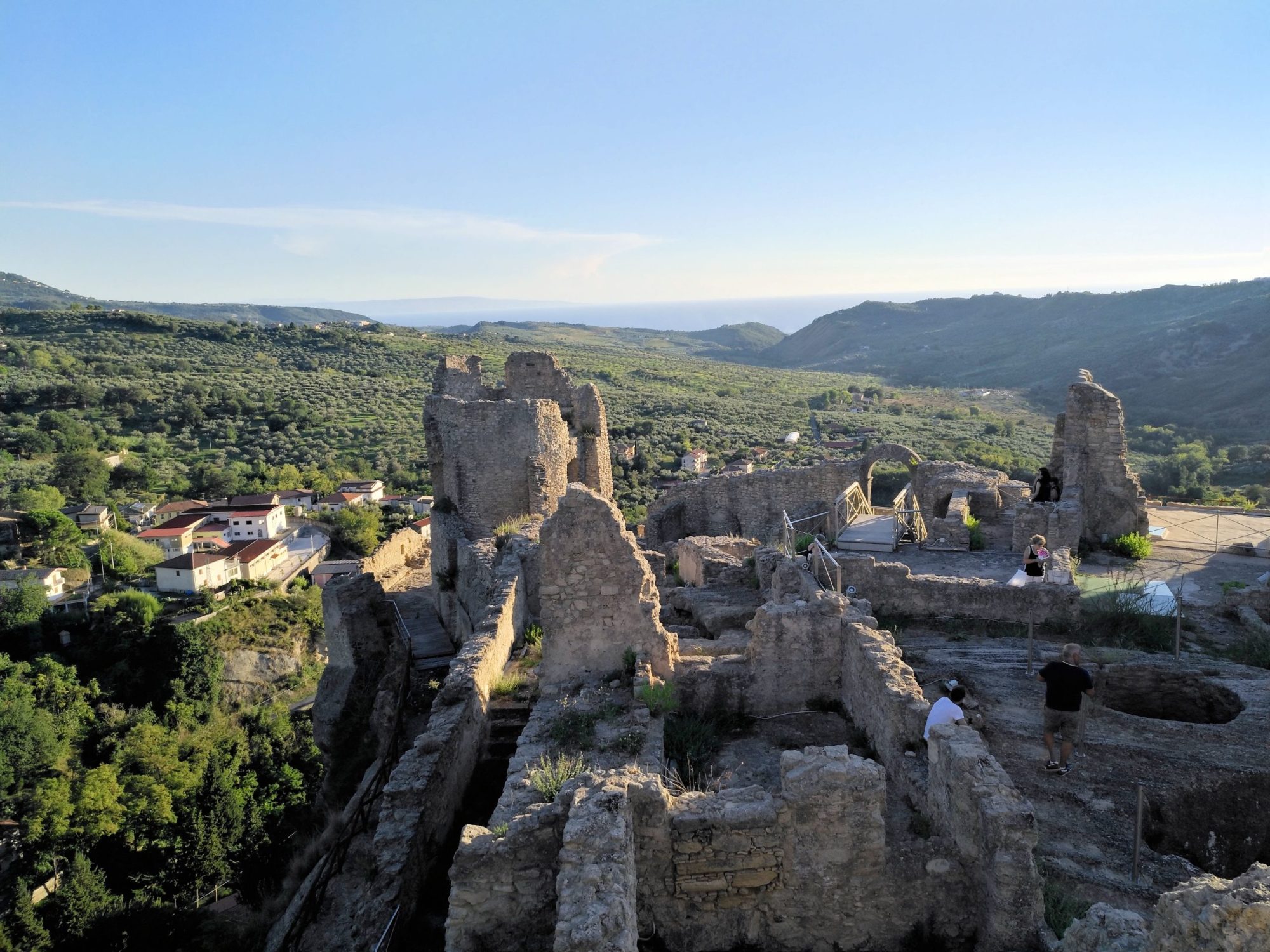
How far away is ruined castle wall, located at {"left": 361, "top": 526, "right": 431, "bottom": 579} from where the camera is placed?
18.8m

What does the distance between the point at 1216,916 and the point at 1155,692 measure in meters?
6.43

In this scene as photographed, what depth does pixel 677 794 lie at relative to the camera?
19.2ft

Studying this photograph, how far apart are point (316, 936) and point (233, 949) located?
3.39m

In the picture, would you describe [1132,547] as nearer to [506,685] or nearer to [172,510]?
[506,685]

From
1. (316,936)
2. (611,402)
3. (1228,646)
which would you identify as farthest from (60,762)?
(611,402)

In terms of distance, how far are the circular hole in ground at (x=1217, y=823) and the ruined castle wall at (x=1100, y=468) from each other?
8170mm

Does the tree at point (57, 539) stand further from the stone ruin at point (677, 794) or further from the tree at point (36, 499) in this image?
the stone ruin at point (677, 794)

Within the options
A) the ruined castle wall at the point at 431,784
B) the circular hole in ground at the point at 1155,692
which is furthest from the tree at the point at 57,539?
the circular hole in ground at the point at 1155,692

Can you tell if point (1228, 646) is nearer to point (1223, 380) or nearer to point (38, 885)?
point (38, 885)

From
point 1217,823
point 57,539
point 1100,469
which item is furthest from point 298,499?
point 1217,823

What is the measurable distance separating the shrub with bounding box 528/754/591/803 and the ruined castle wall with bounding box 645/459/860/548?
12.4m

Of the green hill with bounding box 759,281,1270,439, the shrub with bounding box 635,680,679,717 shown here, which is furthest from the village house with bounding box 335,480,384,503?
the green hill with bounding box 759,281,1270,439

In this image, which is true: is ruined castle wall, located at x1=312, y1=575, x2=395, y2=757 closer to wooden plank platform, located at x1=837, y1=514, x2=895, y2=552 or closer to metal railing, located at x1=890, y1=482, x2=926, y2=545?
wooden plank platform, located at x1=837, y1=514, x2=895, y2=552

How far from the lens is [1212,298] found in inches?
3676
